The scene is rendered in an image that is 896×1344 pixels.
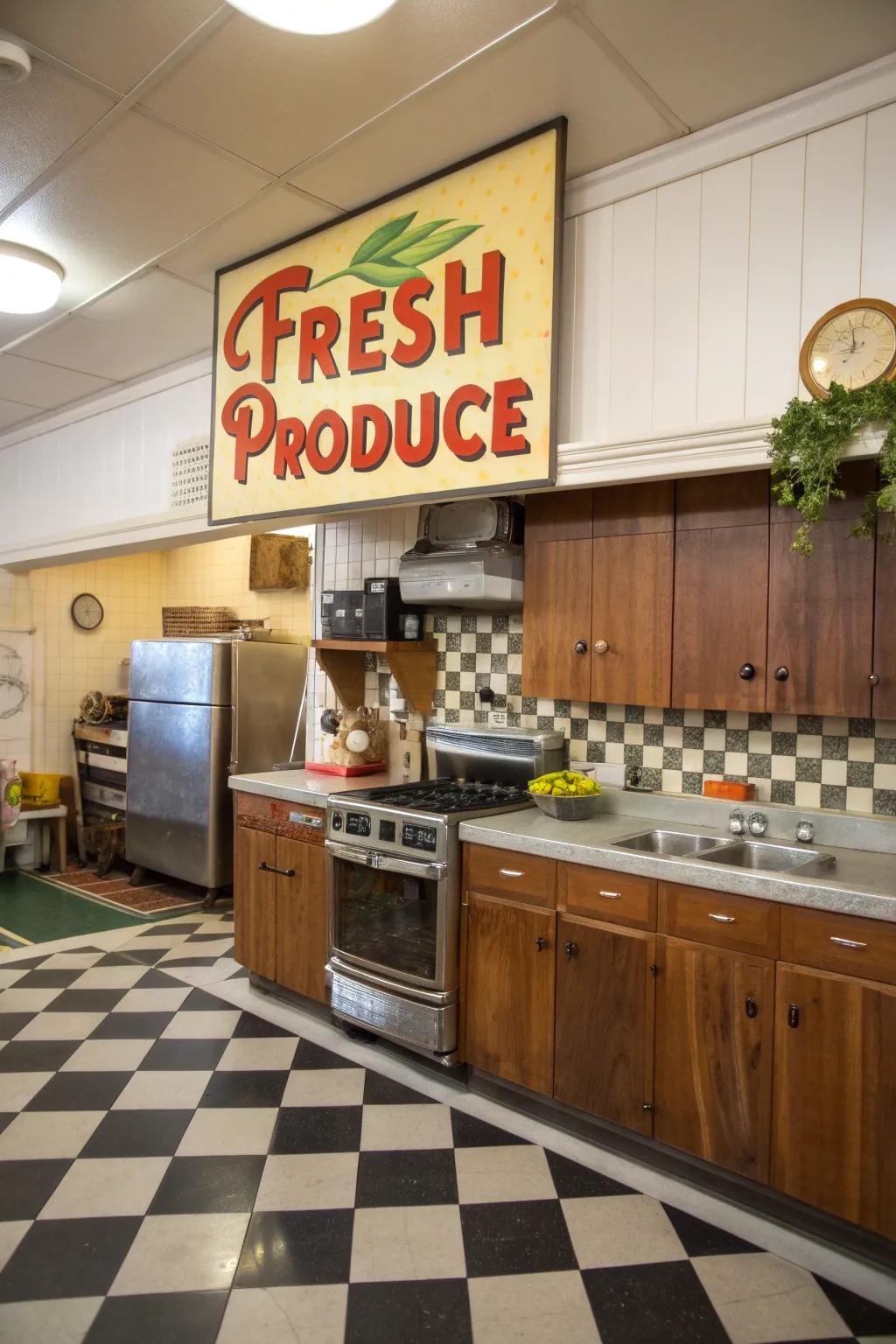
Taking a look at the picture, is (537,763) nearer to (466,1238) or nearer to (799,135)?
(466,1238)

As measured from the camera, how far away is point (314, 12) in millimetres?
1935

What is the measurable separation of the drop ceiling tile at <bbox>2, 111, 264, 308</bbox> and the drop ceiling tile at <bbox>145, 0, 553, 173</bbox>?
0.17m

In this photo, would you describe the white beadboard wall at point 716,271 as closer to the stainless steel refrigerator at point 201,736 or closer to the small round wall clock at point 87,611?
the stainless steel refrigerator at point 201,736

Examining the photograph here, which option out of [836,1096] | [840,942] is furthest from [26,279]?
[836,1096]

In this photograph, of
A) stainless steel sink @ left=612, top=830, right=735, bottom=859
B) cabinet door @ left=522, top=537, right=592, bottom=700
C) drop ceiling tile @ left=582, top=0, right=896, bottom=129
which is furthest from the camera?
cabinet door @ left=522, top=537, right=592, bottom=700

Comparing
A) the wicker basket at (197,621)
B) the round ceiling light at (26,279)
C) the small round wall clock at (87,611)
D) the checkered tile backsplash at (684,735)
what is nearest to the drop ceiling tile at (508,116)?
the round ceiling light at (26,279)

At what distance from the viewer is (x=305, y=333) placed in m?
3.35

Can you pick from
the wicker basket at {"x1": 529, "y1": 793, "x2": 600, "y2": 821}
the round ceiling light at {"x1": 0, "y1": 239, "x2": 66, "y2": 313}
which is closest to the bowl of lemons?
the wicker basket at {"x1": 529, "y1": 793, "x2": 600, "y2": 821}

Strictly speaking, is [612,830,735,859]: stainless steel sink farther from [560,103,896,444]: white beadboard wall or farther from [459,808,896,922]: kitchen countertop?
[560,103,896,444]: white beadboard wall

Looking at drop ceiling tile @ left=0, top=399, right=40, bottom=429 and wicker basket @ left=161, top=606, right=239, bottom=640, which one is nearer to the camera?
drop ceiling tile @ left=0, top=399, right=40, bottom=429

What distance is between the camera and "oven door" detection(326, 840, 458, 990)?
Result: 2.98m

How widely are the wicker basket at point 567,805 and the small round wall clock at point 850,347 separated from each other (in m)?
1.49

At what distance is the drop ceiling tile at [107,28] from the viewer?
210cm

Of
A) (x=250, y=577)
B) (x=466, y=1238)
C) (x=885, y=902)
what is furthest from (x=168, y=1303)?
(x=250, y=577)
